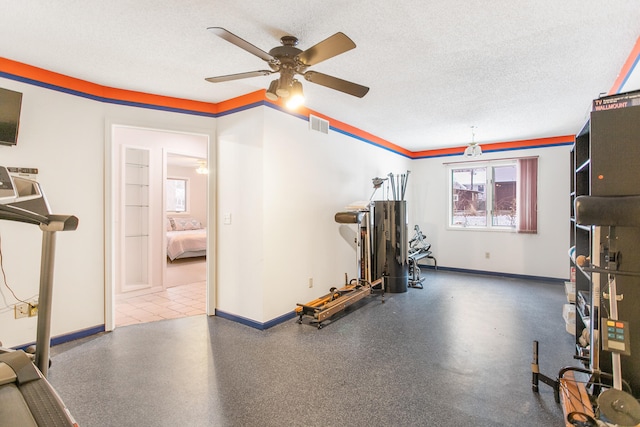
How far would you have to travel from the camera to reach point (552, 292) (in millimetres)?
4875

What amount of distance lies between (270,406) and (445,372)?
1.39m

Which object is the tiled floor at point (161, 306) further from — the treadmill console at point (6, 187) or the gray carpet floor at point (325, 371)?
the treadmill console at point (6, 187)

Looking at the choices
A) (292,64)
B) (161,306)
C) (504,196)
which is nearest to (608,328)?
(292,64)

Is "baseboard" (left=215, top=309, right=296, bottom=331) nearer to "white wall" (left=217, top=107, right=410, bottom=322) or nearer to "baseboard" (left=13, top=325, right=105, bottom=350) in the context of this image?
"white wall" (left=217, top=107, right=410, bottom=322)

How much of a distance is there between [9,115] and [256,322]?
282cm

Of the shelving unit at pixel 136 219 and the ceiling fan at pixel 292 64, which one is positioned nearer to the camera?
the ceiling fan at pixel 292 64

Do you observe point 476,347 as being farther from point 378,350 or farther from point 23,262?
point 23,262

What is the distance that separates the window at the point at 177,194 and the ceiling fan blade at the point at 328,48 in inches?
322

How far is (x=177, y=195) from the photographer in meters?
9.34

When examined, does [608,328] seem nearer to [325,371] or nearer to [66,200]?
[325,371]

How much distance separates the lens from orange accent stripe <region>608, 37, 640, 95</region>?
2281 mm

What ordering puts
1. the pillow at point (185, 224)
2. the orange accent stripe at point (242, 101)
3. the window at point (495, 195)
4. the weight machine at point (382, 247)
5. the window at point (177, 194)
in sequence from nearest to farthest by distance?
1. the orange accent stripe at point (242, 101)
2. the weight machine at point (382, 247)
3. the window at point (495, 195)
4. the pillow at point (185, 224)
5. the window at point (177, 194)

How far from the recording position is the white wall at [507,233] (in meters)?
5.43

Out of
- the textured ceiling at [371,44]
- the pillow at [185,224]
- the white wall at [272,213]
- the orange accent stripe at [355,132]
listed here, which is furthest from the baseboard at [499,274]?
the pillow at [185,224]
